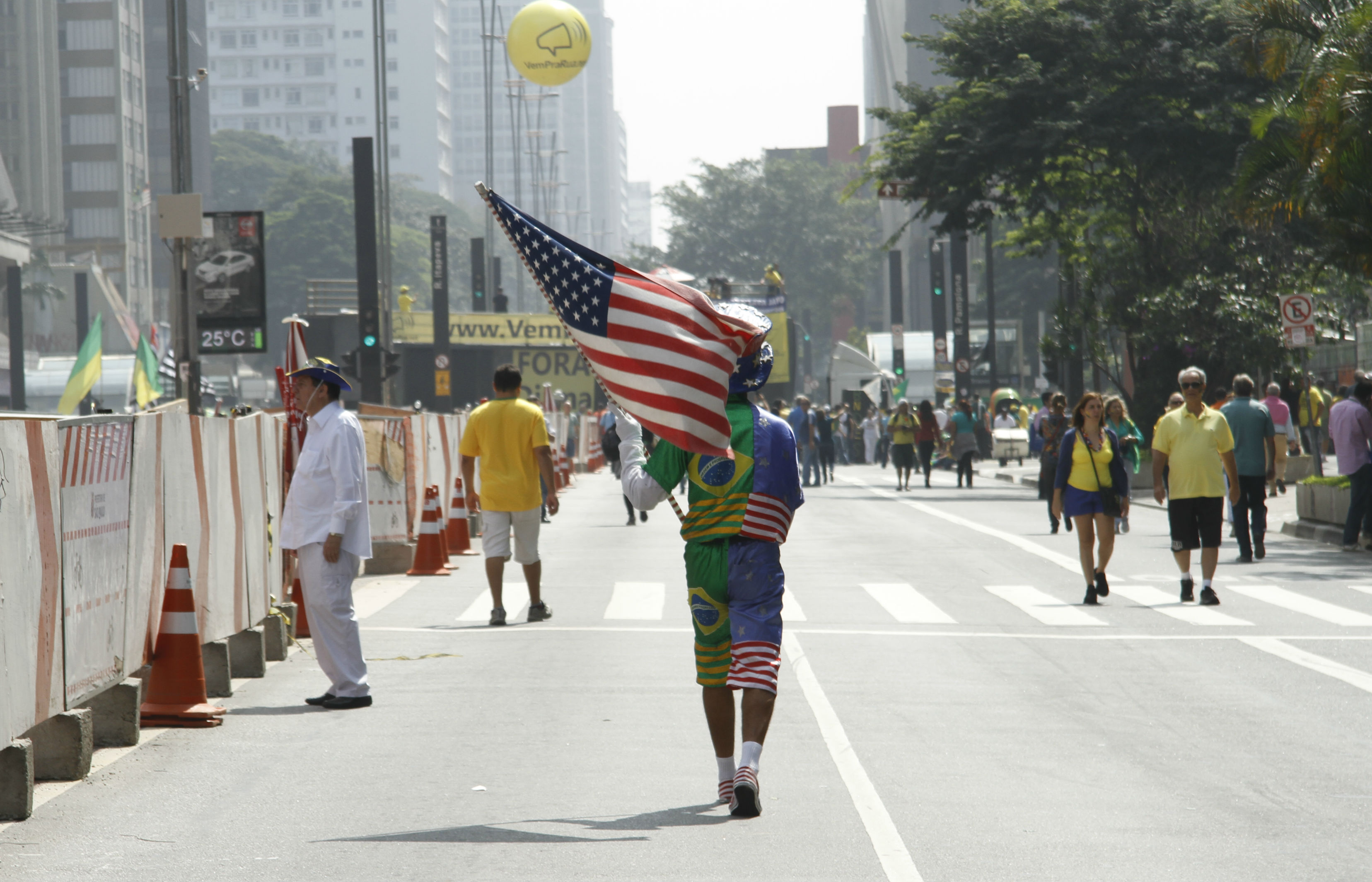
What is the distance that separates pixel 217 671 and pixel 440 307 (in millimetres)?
42182

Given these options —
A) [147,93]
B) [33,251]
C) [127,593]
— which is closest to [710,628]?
[127,593]

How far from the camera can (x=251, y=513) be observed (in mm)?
10984

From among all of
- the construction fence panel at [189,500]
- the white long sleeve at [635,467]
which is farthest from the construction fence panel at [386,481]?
the white long sleeve at [635,467]

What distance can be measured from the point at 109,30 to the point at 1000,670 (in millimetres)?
100005

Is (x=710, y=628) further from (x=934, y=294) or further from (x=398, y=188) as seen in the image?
(x=398, y=188)

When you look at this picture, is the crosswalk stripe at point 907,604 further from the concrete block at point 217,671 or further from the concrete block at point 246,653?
the concrete block at point 217,671

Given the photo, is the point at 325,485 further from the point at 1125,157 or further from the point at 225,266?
the point at 1125,157

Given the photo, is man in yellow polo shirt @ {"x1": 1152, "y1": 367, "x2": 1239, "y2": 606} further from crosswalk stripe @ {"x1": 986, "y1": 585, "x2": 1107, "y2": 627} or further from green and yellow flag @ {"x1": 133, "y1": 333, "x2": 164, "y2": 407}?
green and yellow flag @ {"x1": 133, "y1": 333, "x2": 164, "y2": 407}

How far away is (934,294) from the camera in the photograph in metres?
56.3

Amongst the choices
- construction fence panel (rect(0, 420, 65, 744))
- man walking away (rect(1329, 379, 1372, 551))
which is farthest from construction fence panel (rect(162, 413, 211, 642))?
man walking away (rect(1329, 379, 1372, 551))

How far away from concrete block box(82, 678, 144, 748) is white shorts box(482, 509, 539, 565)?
4.89 metres

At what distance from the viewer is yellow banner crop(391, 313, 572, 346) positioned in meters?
66.1

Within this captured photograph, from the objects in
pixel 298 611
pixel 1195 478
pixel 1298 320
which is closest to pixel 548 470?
pixel 298 611

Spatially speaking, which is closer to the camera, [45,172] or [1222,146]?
[1222,146]
